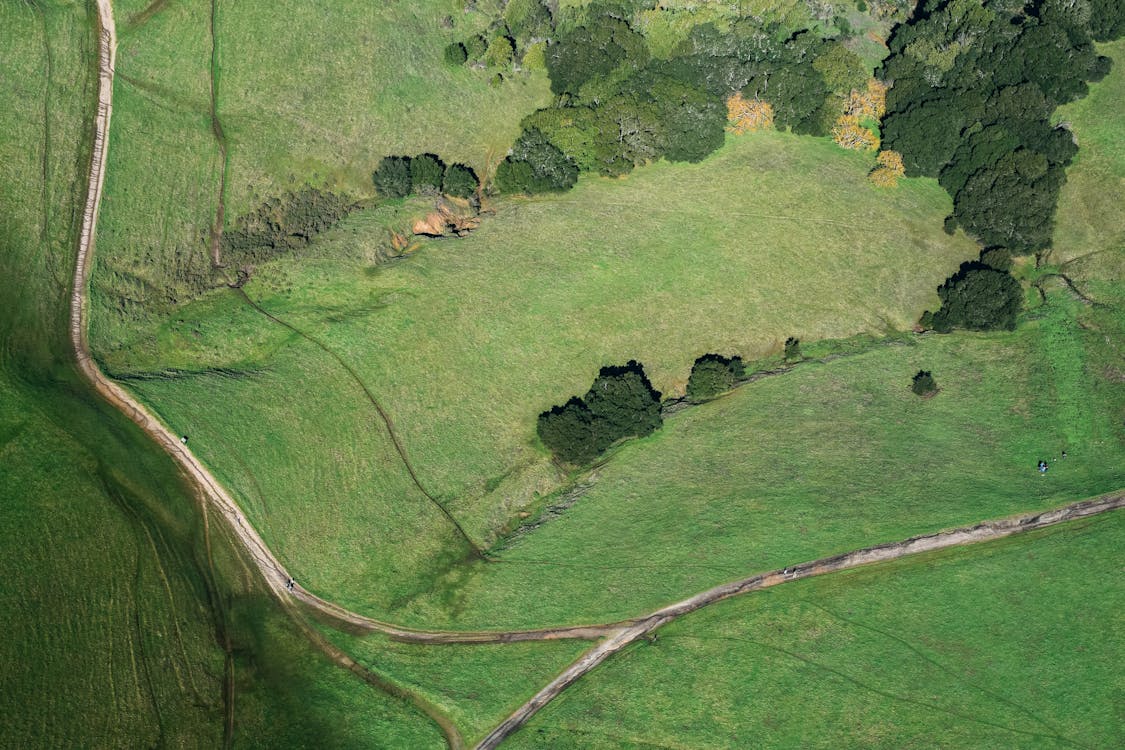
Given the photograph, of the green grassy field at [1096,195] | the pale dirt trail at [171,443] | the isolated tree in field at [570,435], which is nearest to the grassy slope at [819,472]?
the pale dirt trail at [171,443]

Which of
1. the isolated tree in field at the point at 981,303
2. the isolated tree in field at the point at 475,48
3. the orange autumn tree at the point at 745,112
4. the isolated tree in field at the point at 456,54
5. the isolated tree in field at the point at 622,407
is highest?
the orange autumn tree at the point at 745,112

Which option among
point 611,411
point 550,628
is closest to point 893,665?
point 550,628

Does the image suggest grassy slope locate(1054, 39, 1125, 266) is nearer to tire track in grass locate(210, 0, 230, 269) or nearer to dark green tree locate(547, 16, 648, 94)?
dark green tree locate(547, 16, 648, 94)

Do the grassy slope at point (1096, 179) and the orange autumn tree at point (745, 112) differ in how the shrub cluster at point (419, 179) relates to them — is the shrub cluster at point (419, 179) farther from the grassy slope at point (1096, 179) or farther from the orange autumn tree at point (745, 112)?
the grassy slope at point (1096, 179)

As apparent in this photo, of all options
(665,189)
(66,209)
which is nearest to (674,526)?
(665,189)

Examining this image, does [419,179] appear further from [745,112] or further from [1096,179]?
[1096,179]

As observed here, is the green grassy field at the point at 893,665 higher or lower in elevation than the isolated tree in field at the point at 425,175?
lower
